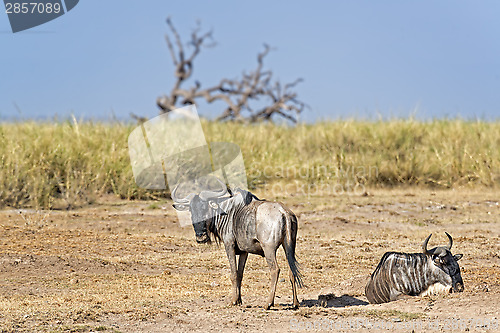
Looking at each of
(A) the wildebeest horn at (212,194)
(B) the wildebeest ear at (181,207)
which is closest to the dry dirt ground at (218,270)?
(B) the wildebeest ear at (181,207)

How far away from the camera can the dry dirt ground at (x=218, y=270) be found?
6.58 metres

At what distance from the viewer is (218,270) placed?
31.7 ft

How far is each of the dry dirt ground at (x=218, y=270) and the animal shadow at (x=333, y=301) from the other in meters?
0.02

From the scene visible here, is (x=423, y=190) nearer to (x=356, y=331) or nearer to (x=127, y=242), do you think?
(x=127, y=242)

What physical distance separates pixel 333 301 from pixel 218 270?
2317 mm

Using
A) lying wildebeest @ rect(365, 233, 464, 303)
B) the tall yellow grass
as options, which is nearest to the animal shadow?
lying wildebeest @ rect(365, 233, 464, 303)

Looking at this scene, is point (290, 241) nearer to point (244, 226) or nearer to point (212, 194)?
point (244, 226)

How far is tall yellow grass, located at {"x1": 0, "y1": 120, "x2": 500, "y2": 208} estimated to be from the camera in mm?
15359

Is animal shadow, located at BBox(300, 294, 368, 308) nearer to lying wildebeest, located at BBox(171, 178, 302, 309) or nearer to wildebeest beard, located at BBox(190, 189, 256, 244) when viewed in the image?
lying wildebeest, located at BBox(171, 178, 302, 309)

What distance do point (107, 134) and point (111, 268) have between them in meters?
8.85

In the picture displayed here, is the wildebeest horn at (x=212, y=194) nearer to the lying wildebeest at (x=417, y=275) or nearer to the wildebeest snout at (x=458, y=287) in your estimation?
the lying wildebeest at (x=417, y=275)

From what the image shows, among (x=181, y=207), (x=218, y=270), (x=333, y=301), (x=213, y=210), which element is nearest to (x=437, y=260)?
(x=333, y=301)

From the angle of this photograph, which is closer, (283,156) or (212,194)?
(212,194)

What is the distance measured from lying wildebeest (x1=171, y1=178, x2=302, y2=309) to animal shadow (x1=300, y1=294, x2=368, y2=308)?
540 millimetres
